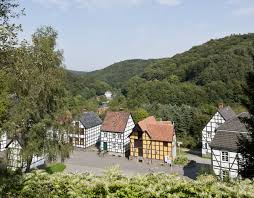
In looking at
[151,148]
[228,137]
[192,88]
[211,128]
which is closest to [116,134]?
[151,148]

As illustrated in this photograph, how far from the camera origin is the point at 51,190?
9.66 meters

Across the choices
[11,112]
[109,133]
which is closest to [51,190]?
[11,112]

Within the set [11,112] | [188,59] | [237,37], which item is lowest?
[11,112]

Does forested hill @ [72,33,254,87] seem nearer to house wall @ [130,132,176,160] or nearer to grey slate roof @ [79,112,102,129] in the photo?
house wall @ [130,132,176,160]

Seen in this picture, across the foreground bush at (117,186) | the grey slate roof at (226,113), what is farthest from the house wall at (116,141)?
the foreground bush at (117,186)

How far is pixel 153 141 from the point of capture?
35.0 metres

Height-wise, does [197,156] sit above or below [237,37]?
below

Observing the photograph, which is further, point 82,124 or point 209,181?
point 82,124

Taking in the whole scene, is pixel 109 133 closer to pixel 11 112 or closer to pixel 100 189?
pixel 11 112

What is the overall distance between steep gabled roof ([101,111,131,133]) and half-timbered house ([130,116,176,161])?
11.2 feet

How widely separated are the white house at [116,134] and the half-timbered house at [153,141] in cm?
282

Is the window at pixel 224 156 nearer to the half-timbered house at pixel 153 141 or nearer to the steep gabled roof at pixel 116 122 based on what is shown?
the half-timbered house at pixel 153 141

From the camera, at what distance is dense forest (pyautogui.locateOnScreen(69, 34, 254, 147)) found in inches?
1800

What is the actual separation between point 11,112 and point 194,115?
30.5m
